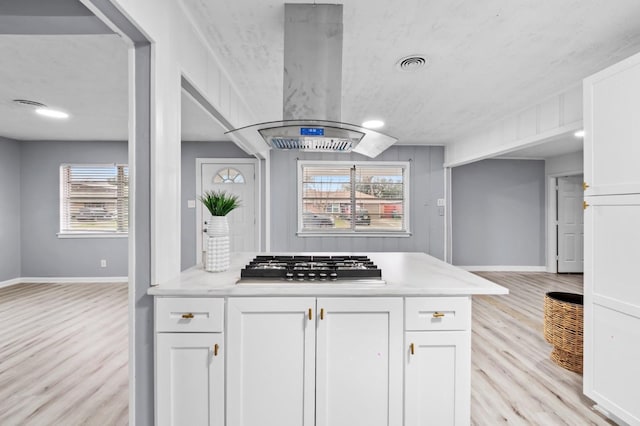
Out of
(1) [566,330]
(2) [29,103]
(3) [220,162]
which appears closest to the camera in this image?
(1) [566,330]

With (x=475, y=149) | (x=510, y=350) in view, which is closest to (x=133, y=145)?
(x=510, y=350)

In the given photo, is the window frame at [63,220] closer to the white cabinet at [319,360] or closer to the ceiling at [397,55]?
the ceiling at [397,55]

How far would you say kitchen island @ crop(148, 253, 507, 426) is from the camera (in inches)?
57.4

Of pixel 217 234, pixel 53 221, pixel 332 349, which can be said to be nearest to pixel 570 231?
pixel 332 349

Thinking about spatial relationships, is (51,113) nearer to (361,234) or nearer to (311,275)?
(311,275)

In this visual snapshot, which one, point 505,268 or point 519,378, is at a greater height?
A: point 505,268

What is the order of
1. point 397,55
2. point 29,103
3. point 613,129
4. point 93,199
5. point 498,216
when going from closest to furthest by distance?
point 613,129
point 397,55
point 29,103
point 93,199
point 498,216

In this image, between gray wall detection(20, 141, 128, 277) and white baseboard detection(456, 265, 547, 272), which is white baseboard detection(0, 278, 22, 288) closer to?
gray wall detection(20, 141, 128, 277)

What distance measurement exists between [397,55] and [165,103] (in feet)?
5.57

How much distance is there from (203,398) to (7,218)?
5.91 metres

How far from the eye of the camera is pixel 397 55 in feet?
7.44

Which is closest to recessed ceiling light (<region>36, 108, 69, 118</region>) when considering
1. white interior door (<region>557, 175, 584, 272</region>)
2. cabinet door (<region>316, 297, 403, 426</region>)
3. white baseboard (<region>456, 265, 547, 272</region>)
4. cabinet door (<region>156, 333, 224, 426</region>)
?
cabinet door (<region>156, 333, 224, 426</region>)

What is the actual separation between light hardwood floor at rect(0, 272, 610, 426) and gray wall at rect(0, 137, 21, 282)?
3.60ft

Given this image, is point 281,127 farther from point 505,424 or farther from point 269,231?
point 269,231
